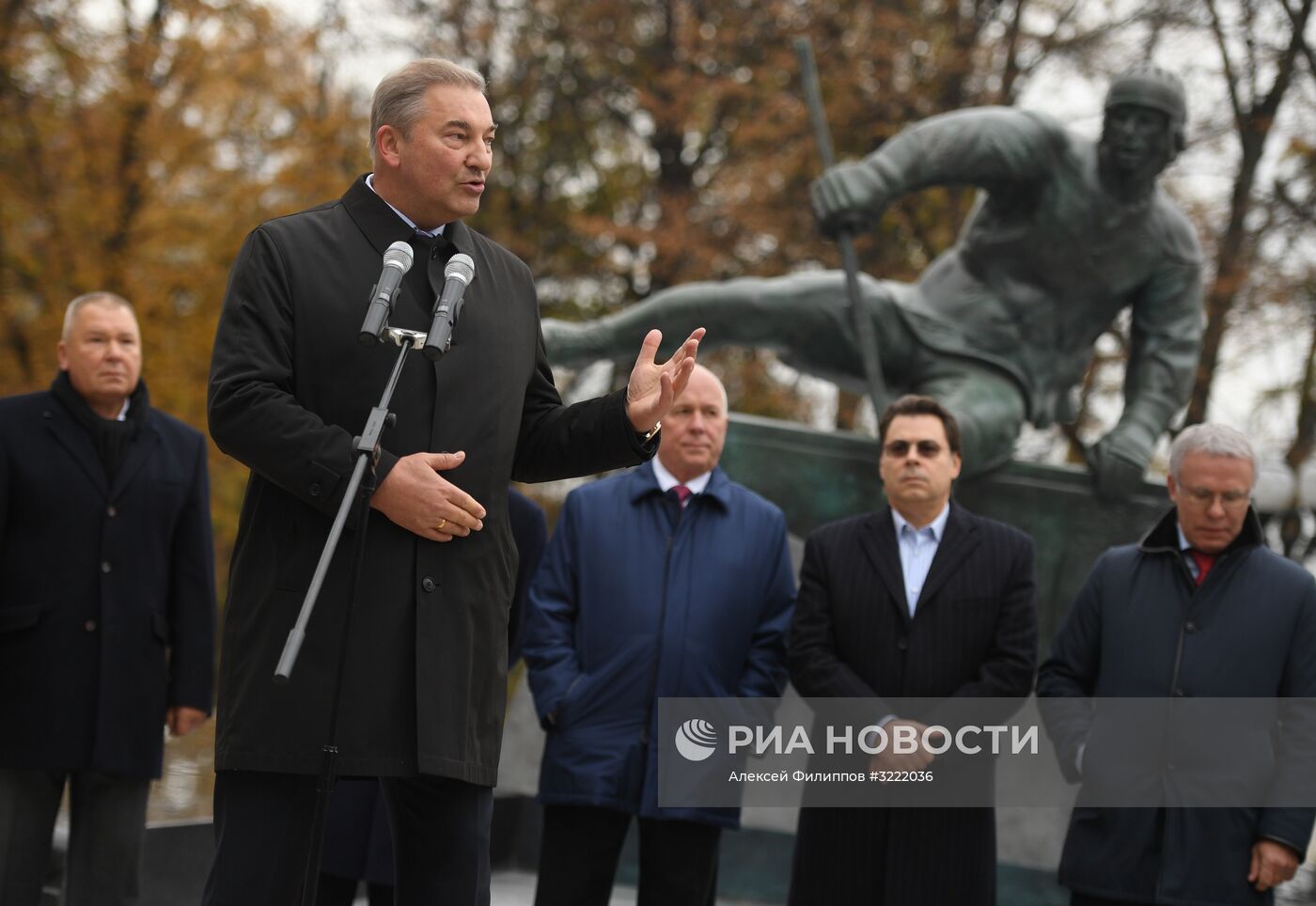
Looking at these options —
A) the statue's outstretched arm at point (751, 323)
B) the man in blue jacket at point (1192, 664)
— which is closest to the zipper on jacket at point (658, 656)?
the man in blue jacket at point (1192, 664)

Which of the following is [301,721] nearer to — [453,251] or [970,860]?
[453,251]

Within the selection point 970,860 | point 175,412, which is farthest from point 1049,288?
point 175,412

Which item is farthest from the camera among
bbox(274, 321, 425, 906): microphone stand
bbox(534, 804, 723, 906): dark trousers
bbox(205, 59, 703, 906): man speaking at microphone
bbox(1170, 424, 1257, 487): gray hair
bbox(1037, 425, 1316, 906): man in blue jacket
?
bbox(534, 804, 723, 906): dark trousers

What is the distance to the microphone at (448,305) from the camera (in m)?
2.73

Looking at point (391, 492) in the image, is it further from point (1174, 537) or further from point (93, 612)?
point (1174, 537)

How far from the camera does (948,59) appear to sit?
16172 millimetres

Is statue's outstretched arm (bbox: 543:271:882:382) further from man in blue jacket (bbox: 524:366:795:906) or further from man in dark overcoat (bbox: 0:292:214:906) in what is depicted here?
man in dark overcoat (bbox: 0:292:214:906)

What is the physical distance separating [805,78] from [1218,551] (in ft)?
12.2

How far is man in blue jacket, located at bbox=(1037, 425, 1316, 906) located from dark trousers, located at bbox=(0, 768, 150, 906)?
256cm

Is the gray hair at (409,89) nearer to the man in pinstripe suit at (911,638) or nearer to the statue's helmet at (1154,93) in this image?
the man in pinstripe suit at (911,638)

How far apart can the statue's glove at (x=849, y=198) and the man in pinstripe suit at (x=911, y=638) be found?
2138 millimetres

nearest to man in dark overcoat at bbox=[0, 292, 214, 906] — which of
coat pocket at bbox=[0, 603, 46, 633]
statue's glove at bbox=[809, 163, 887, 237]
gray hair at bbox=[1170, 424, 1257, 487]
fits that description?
coat pocket at bbox=[0, 603, 46, 633]

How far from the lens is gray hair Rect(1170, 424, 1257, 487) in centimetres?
424

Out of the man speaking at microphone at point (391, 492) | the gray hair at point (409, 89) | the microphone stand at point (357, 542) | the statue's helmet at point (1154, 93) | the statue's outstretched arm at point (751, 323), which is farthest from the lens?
the statue's outstretched arm at point (751, 323)
